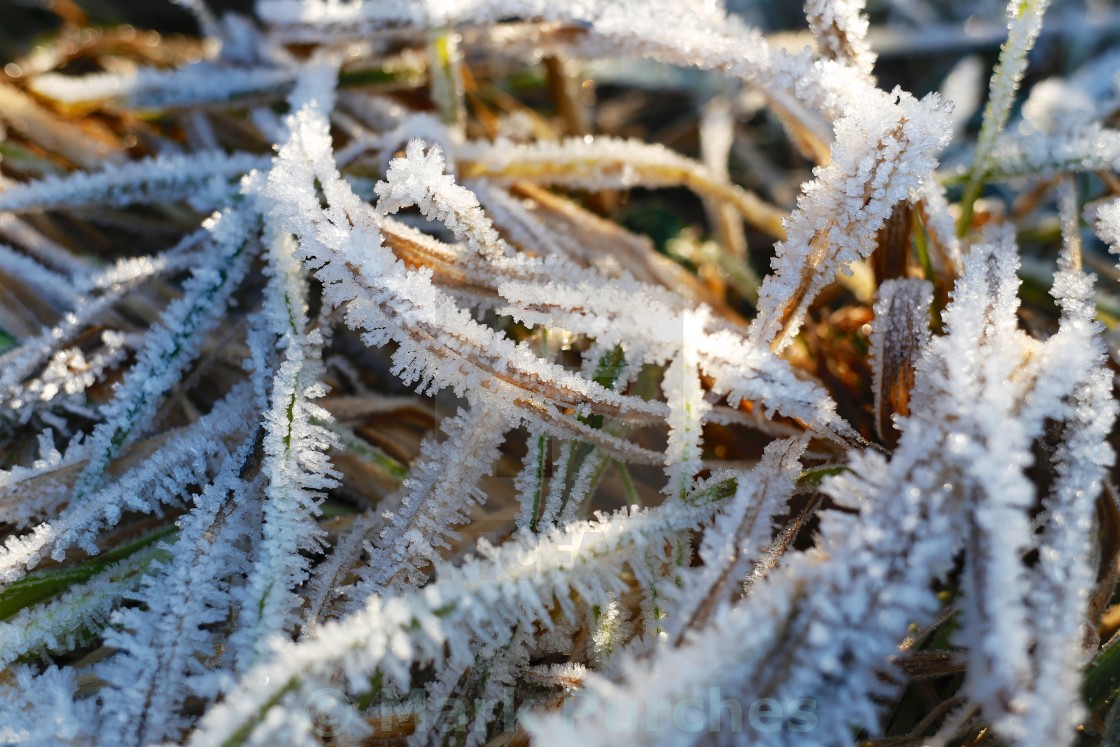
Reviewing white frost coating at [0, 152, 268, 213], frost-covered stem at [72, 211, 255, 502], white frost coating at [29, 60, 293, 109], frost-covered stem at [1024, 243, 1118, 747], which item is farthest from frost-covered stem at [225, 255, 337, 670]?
frost-covered stem at [1024, 243, 1118, 747]

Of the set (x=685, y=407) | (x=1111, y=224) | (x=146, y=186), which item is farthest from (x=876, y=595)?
(x=146, y=186)

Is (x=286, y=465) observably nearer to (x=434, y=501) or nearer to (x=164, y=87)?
(x=434, y=501)

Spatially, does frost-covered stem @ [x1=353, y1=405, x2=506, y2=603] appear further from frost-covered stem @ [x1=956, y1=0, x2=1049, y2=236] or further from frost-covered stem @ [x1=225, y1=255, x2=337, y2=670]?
frost-covered stem @ [x1=956, y1=0, x2=1049, y2=236]

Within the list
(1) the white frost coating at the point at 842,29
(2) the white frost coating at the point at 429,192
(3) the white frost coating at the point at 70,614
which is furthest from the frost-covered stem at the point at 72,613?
(1) the white frost coating at the point at 842,29

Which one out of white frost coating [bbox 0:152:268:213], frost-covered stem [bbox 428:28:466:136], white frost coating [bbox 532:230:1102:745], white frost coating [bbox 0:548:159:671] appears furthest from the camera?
frost-covered stem [bbox 428:28:466:136]

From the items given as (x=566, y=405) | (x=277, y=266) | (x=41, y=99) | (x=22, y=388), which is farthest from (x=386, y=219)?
(x=41, y=99)

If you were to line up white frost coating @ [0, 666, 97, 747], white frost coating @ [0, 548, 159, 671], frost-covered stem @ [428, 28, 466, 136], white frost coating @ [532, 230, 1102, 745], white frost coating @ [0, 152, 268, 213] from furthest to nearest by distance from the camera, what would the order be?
frost-covered stem @ [428, 28, 466, 136]
white frost coating @ [0, 152, 268, 213]
white frost coating @ [0, 548, 159, 671]
white frost coating @ [0, 666, 97, 747]
white frost coating @ [532, 230, 1102, 745]

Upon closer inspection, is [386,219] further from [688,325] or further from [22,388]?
[22,388]

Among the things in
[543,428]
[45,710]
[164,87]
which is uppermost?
[164,87]
